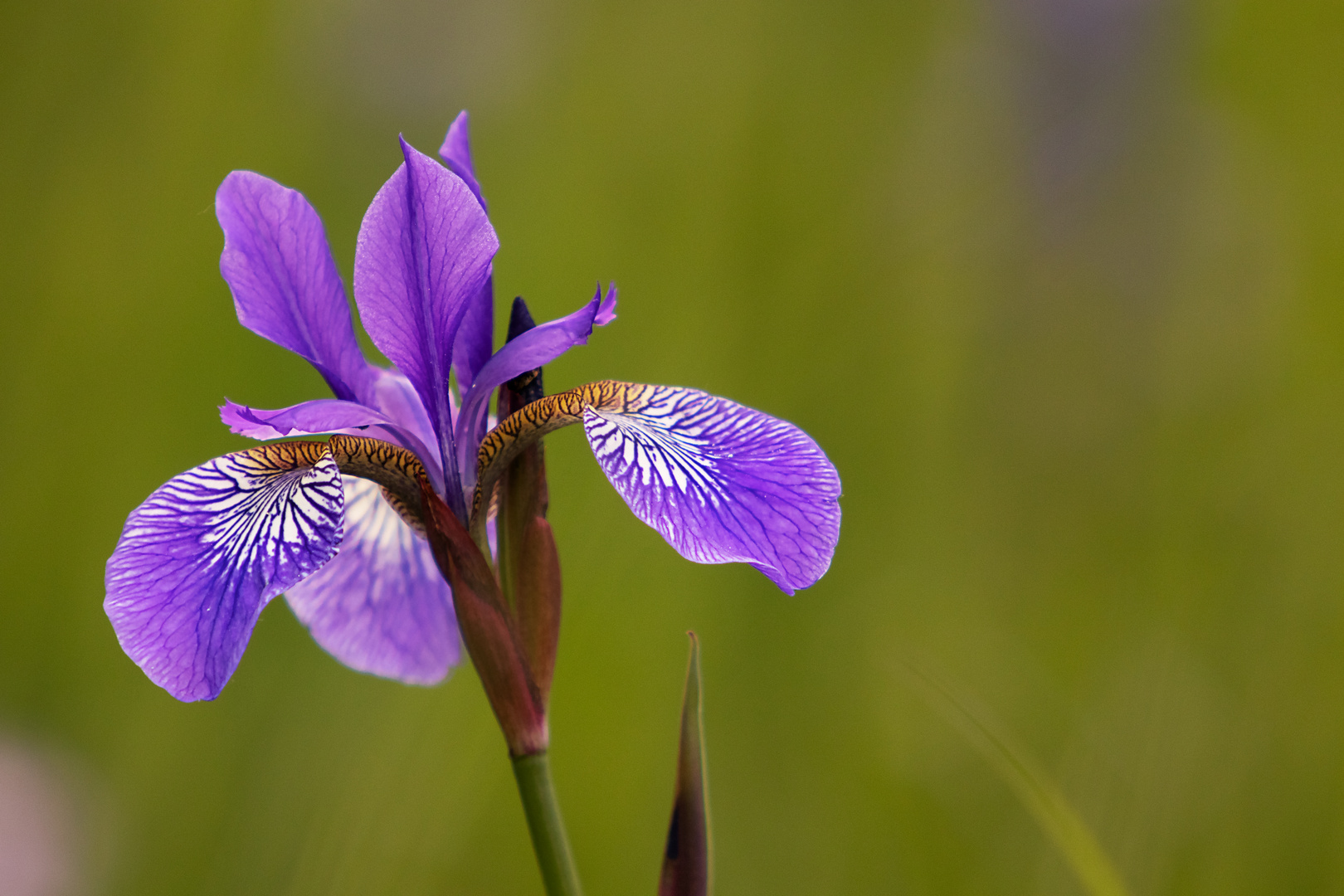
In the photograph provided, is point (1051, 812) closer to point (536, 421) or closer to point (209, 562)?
point (536, 421)

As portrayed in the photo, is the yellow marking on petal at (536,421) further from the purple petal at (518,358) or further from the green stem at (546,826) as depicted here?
the green stem at (546,826)

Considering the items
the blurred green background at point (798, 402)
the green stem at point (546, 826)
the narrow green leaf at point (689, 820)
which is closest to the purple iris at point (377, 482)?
the narrow green leaf at point (689, 820)

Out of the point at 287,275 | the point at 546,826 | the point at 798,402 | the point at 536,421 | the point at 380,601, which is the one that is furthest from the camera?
the point at 798,402

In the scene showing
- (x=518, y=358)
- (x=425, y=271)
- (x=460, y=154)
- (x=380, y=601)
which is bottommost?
(x=380, y=601)

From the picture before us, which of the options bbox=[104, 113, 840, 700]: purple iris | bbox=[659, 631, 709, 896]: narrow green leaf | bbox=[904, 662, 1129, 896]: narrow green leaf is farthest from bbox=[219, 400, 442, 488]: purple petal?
bbox=[904, 662, 1129, 896]: narrow green leaf

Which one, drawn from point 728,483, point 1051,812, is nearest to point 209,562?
point 728,483

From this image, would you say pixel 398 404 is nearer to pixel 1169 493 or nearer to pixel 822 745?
pixel 822 745

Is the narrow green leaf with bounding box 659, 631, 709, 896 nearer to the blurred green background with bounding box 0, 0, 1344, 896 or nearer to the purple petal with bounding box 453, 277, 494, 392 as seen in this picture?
the purple petal with bounding box 453, 277, 494, 392

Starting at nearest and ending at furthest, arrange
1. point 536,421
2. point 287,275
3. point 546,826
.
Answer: point 546,826
point 536,421
point 287,275
